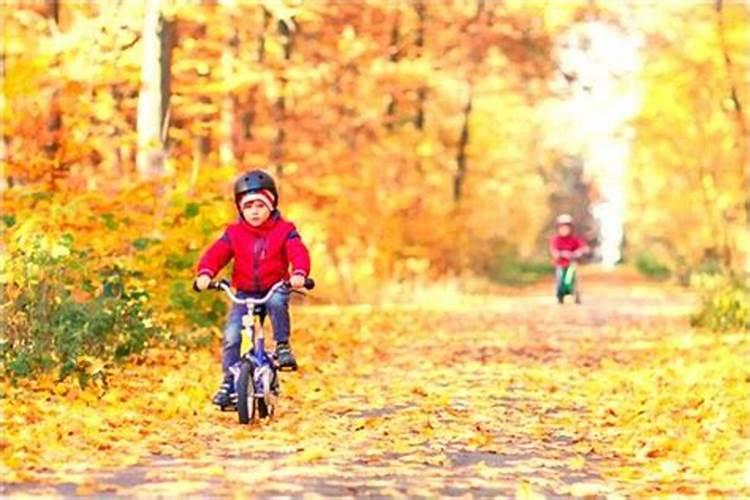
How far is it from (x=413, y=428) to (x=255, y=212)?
1857mm

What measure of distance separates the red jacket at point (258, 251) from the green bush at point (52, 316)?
1655 millimetres

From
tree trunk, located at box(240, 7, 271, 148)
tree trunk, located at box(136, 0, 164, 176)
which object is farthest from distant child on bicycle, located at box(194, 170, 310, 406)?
tree trunk, located at box(240, 7, 271, 148)

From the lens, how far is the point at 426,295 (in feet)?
97.7

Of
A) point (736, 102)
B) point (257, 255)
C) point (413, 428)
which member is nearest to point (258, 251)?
Result: point (257, 255)

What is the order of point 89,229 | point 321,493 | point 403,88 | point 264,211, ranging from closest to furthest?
1. point 321,493
2. point 264,211
3. point 89,229
4. point 403,88

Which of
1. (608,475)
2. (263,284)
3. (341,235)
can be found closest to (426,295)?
(341,235)

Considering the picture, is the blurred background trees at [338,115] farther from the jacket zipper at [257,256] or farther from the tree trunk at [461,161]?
the jacket zipper at [257,256]

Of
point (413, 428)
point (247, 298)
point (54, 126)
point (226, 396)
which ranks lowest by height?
point (413, 428)

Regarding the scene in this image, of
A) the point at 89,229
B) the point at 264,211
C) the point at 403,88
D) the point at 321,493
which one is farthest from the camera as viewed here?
the point at 403,88

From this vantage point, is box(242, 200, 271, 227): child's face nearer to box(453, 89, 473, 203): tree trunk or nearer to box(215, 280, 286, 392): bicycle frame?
box(215, 280, 286, 392): bicycle frame

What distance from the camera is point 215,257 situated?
1042cm

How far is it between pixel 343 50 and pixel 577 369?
12.7 meters

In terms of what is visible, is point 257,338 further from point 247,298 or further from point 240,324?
point 247,298

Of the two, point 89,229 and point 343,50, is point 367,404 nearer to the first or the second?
point 89,229
